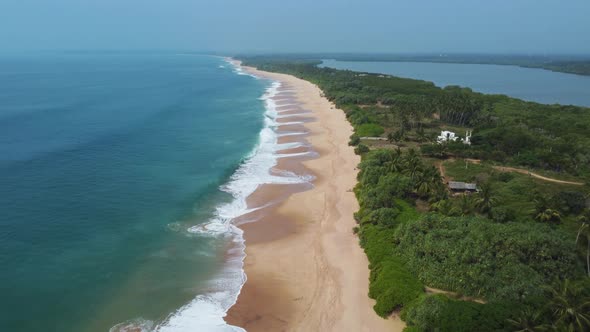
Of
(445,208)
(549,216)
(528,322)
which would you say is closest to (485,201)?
(445,208)

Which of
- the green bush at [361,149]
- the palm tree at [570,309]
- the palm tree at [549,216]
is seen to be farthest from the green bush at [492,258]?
the green bush at [361,149]

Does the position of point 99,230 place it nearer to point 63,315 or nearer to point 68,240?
point 68,240

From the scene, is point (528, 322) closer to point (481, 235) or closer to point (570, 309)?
point (570, 309)

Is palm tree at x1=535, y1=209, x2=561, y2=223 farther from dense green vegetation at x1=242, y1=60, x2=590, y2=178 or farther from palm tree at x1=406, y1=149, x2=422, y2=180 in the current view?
dense green vegetation at x1=242, y1=60, x2=590, y2=178

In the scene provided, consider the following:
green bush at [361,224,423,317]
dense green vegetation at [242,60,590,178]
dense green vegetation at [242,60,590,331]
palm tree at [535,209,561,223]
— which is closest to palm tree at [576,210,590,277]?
dense green vegetation at [242,60,590,331]

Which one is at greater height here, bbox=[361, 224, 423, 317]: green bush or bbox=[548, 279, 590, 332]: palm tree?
bbox=[548, 279, 590, 332]: palm tree

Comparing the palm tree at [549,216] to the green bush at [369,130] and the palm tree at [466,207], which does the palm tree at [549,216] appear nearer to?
the palm tree at [466,207]
